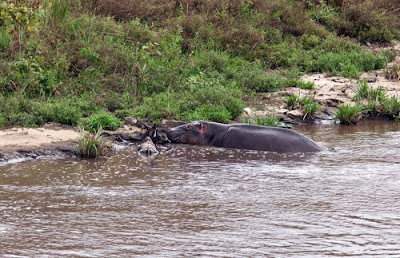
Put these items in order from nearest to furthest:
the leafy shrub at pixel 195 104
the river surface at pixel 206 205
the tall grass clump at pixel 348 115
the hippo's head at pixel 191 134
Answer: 1. the river surface at pixel 206 205
2. the hippo's head at pixel 191 134
3. the leafy shrub at pixel 195 104
4. the tall grass clump at pixel 348 115

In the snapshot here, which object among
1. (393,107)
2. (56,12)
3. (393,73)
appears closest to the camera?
(393,107)

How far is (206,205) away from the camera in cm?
738

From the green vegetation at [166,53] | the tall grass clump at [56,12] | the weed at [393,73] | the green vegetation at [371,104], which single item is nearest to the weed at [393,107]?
the green vegetation at [371,104]

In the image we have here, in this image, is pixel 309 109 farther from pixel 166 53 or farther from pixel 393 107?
pixel 166 53

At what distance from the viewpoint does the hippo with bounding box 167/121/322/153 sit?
10578 millimetres

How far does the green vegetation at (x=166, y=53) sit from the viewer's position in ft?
40.3

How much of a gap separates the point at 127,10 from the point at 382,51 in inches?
271

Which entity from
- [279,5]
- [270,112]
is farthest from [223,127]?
[279,5]

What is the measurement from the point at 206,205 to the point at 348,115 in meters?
6.66

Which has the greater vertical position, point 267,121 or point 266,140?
point 267,121

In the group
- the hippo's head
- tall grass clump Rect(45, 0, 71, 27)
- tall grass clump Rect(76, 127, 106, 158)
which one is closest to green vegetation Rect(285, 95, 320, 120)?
the hippo's head

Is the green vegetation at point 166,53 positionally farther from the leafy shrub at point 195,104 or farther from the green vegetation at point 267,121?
the green vegetation at point 267,121

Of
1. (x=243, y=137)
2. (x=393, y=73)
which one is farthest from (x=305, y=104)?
(x=393, y=73)

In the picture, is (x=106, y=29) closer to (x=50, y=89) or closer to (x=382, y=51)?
(x=50, y=89)
